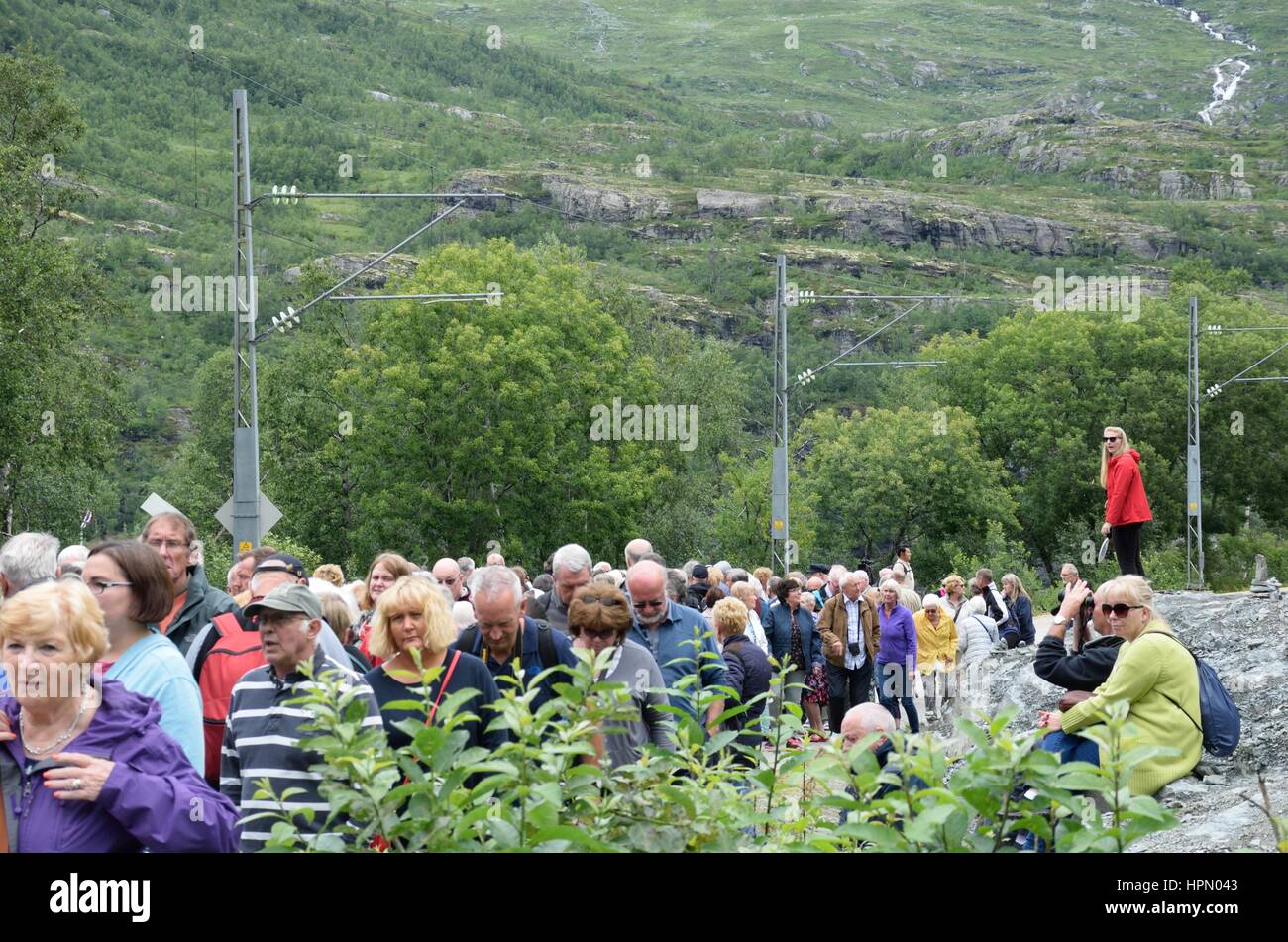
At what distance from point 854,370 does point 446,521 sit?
8204 centimetres

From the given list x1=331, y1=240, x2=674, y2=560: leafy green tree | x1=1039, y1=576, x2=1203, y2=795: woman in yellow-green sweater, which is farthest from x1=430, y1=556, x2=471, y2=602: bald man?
x1=331, y1=240, x2=674, y2=560: leafy green tree

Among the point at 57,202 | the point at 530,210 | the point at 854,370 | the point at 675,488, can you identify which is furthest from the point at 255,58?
the point at 57,202

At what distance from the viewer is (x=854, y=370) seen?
132m

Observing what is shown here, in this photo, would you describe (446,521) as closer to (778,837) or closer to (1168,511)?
(1168,511)

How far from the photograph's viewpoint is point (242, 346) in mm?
22531

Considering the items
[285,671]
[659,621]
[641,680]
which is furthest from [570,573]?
[285,671]

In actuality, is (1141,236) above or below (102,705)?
above

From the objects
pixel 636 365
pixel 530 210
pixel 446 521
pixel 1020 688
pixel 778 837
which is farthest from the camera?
pixel 530 210

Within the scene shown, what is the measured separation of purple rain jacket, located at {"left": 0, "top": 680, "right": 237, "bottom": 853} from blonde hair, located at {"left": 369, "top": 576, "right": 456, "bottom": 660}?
1.80 meters

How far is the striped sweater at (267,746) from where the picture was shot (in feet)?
15.8

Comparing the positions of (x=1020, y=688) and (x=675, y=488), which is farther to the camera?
(x=675, y=488)

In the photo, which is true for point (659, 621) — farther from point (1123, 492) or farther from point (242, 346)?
point (242, 346)

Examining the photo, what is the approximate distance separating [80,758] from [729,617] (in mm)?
6718

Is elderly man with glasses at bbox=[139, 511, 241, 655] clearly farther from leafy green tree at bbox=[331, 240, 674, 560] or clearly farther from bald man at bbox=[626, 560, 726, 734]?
leafy green tree at bbox=[331, 240, 674, 560]
